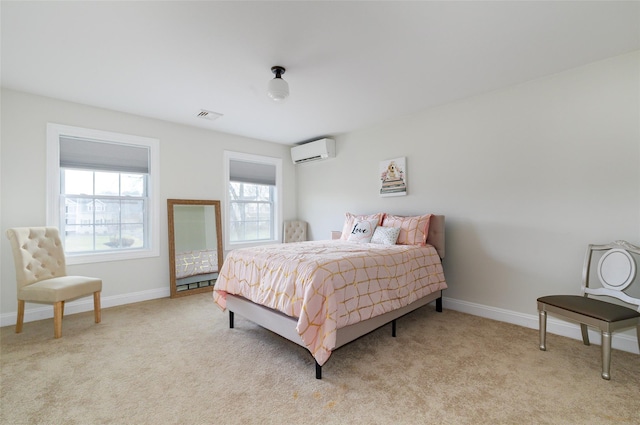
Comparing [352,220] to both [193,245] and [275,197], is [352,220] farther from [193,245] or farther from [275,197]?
[193,245]

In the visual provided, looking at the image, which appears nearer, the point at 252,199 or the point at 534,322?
the point at 534,322

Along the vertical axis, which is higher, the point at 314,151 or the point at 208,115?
the point at 208,115

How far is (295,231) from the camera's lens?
538 cm

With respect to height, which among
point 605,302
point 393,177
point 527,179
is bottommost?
point 605,302

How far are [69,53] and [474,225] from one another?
4.26 m

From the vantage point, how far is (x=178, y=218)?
4.16 m

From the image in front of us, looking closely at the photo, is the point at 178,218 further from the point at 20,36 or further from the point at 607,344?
the point at 607,344

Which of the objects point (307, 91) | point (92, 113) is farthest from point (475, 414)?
point (92, 113)

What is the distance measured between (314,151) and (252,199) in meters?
1.41

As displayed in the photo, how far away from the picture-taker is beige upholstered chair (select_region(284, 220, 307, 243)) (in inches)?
209

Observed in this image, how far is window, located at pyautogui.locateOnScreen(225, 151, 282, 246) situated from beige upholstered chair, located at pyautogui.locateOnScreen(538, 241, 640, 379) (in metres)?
4.11

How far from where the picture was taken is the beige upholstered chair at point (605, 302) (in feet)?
6.32

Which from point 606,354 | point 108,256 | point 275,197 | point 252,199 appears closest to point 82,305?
point 108,256

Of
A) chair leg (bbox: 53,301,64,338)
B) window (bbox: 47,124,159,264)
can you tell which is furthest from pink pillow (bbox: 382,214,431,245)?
chair leg (bbox: 53,301,64,338)
